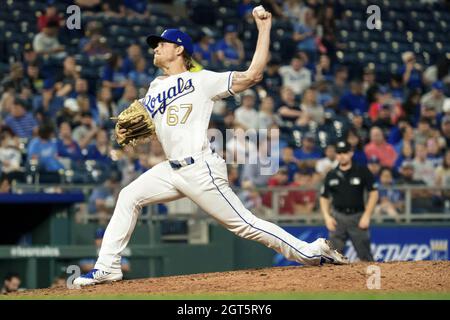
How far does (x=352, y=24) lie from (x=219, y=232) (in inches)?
300

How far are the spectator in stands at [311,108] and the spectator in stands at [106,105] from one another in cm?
289

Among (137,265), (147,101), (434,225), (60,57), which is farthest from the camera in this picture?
(60,57)

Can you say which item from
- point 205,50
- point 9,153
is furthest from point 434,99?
point 9,153

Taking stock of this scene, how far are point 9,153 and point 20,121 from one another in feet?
3.25

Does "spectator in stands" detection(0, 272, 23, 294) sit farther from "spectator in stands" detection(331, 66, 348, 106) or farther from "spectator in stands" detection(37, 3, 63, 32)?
"spectator in stands" detection(331, 66, 348, 106)

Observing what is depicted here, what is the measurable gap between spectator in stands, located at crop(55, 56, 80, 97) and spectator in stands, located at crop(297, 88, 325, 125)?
3.32m

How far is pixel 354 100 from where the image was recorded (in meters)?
17.2

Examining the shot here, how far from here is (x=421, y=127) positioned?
16.1m

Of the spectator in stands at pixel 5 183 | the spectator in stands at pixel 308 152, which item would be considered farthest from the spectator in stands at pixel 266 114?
the spectator in stands at pixel 5 183

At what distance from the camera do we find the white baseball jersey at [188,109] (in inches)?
316

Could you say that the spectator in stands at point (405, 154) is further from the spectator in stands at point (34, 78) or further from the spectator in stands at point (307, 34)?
the spectator in stands at point (34, 78)

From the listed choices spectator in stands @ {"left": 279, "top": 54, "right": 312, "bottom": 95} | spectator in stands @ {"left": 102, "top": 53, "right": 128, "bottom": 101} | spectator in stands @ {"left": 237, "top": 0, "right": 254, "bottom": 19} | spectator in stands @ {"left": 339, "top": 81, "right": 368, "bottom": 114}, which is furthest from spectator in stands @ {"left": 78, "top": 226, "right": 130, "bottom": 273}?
spectator in stands @ {"left": 237, "top": 0, "right": 254, "bottom": 19}
